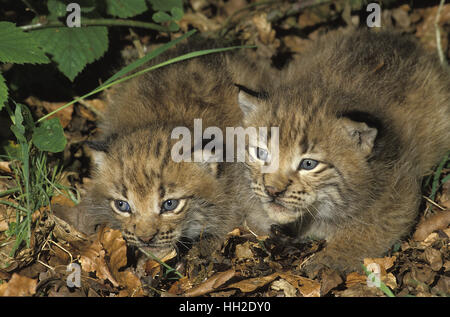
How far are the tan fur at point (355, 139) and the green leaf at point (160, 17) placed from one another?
4.26 feet

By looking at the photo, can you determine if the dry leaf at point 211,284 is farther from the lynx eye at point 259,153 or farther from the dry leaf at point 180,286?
the lynx eye at point 259,153

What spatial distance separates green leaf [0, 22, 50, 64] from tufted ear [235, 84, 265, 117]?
60.7 inches

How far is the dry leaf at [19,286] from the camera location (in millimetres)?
3617

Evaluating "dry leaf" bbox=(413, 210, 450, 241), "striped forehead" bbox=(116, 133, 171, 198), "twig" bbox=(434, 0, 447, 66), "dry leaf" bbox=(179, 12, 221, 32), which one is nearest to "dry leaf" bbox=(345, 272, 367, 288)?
"dry leaf" bbox=(413, 210, 450, 241)

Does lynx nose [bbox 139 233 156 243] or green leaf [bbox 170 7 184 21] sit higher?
green leaf [bbox 170 7 184 21]

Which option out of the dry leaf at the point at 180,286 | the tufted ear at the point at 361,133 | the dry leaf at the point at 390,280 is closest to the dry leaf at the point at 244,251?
the dry leaf at the point at 180,286

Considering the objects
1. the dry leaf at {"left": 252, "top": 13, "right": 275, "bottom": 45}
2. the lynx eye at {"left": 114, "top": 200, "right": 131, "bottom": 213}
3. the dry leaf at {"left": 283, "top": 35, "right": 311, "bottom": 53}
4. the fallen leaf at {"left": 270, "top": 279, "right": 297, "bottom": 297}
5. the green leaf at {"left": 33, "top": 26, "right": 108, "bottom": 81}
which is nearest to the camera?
the fallen leaf at {"left": 270, "top": 279, "right": 297, "bottom": 297}

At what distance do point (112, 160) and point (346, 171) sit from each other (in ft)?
5.88

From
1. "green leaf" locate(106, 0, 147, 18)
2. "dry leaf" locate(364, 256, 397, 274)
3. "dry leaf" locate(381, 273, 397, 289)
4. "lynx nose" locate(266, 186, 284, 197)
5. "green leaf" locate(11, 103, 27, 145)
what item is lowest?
"dry leaf" locate(381, 273, 397, 289)

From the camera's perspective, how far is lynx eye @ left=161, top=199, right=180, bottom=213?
3973 mm

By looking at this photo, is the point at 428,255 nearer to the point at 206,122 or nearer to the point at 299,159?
the point at 299,159

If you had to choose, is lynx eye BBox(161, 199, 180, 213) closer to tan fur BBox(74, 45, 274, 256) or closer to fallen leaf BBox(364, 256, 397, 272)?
tan fur BBox(74, 45, 274, 256)

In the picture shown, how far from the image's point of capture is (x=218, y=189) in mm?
4199
